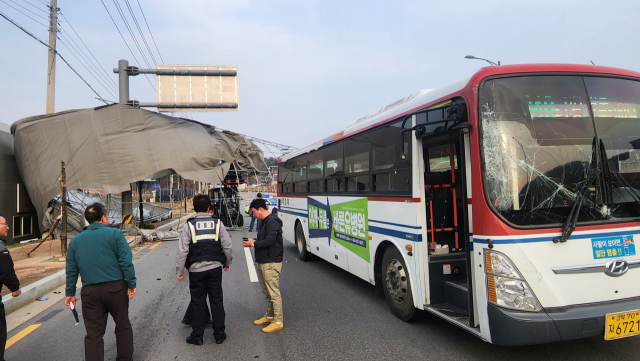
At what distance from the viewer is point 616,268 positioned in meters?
3.42

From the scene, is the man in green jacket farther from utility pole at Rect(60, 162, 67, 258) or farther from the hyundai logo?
utility pole at Rect(60, 162, 67, 258)

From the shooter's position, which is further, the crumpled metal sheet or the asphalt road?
the crumpled metal sheet

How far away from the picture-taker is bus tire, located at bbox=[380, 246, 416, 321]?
4884 millimetres

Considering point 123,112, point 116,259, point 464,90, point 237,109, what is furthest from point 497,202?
point 123,112

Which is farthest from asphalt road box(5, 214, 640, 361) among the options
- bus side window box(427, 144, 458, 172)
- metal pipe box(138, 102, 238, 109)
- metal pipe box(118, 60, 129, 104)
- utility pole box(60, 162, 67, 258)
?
metal pipe box(118, 60, 129, 104)

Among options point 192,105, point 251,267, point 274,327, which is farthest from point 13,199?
point 274,327

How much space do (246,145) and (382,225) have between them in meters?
13.2

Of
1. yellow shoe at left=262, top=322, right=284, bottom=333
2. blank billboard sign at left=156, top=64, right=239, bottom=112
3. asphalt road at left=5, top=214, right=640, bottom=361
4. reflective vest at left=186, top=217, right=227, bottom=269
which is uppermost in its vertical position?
blank billboard sign at left=156, top=64, right=239, bottom=112

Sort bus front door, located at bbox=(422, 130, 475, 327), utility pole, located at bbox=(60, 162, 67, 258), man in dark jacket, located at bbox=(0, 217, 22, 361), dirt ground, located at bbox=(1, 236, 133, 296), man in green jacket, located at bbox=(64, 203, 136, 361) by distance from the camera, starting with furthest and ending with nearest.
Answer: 1. utility pole, located at bbox=(60, 162, 67, 258)
2. dirt ground, located at bbox=(1, 236, 133, 296)
3. bus front door, located at bbox=(422, 130, 475, 327)
4. man in dark jacket, located at bbox=(0, 217, 22, 361)
5. man in green jacket, located at bbox=(64, 203, 136, 361)

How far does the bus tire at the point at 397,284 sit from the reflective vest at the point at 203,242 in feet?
7.50

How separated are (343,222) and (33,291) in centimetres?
569

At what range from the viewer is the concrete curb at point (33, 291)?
19.9ft

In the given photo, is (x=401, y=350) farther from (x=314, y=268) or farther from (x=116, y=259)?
(x=314, y=268)

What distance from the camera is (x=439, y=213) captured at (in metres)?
4.79
